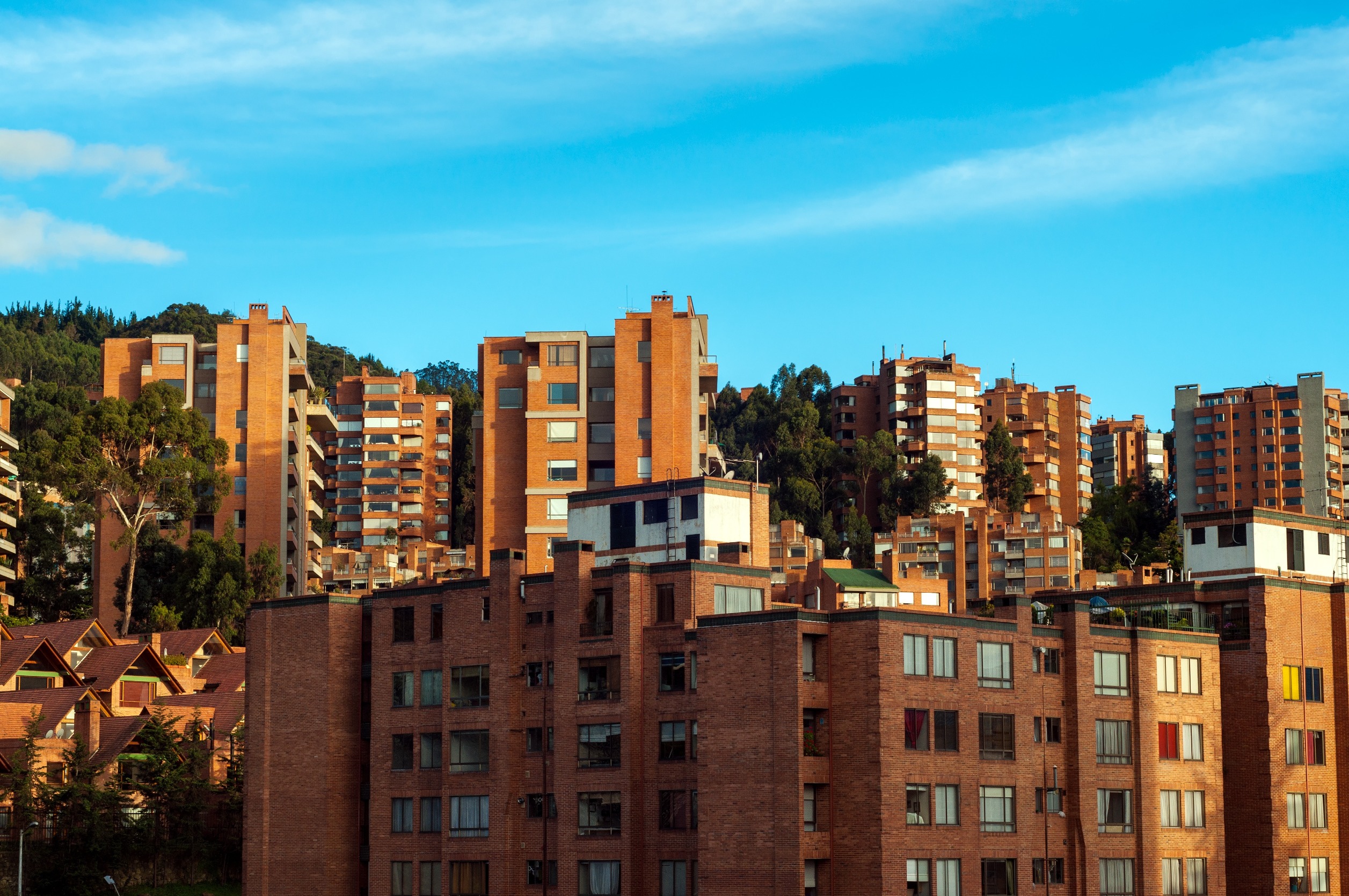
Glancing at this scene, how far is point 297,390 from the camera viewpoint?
164 metres

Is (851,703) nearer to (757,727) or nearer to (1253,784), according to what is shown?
(757,727)

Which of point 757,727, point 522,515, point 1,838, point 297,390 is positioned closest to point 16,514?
point 297,390

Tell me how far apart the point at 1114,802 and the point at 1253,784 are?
8225mm

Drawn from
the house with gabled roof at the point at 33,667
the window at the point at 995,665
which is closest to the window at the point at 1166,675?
the window at the point at 995,665

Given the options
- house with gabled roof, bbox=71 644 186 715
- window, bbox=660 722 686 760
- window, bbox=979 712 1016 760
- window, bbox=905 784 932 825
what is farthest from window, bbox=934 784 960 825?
house with gabled roof, bbox=71 644 186 715

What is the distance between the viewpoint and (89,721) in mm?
103562

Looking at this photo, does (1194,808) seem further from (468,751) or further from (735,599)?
(468,751)

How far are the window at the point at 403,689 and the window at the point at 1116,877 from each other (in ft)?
107

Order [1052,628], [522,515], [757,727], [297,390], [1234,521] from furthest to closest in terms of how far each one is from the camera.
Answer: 1. [297,390]
2. [522,515]
3. [1234,521]
4. [1052,628]
5. [757,727]

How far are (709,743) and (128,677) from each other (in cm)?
5173

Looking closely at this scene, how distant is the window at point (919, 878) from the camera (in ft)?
247

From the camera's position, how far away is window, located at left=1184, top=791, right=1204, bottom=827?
85562 millimetres

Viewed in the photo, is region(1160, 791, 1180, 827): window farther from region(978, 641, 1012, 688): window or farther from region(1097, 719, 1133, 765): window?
region(978, 641, 1012, 688): window

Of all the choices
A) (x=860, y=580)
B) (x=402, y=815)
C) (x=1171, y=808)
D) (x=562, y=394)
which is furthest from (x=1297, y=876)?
(x=562, y=394)
